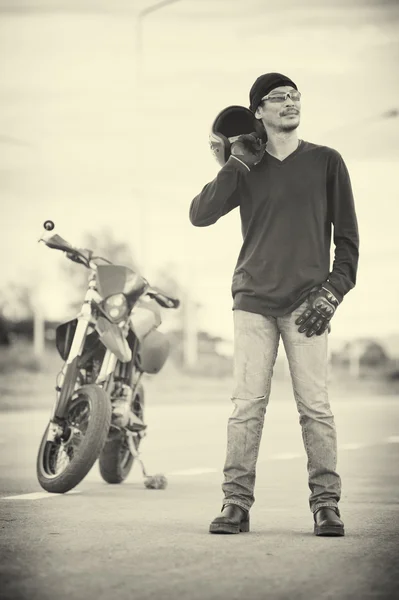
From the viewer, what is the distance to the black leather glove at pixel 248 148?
6336 millimetres

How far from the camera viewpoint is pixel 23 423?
17.3m

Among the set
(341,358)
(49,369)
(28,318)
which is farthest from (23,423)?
(341,358)

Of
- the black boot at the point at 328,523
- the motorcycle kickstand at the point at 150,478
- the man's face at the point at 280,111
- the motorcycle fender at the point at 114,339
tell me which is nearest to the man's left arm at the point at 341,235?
the man's face at the point at 280,111

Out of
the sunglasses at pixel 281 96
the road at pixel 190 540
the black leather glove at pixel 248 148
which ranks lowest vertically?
the road at pixel 190 540

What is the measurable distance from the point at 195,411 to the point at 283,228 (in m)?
16.7

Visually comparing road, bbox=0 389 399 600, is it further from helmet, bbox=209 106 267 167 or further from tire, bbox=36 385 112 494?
helmet, bbox=209 106 267 167

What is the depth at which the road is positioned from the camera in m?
4.59

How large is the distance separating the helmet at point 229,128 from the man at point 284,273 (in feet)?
0.18

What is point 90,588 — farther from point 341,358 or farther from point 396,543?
point 341,358

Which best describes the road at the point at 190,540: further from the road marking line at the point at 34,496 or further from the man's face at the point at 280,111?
the man's face at the point at 280,111

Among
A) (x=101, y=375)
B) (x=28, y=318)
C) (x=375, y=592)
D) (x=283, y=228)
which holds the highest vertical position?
(x=28, y=318)

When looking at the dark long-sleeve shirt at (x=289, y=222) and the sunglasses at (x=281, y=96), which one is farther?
the sunglasses at (x=281, y=96)

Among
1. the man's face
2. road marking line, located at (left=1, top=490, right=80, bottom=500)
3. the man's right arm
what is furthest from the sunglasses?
road marking line, located at (left=1, top=490, right=80, bottom=500)

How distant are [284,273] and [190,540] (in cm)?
127
